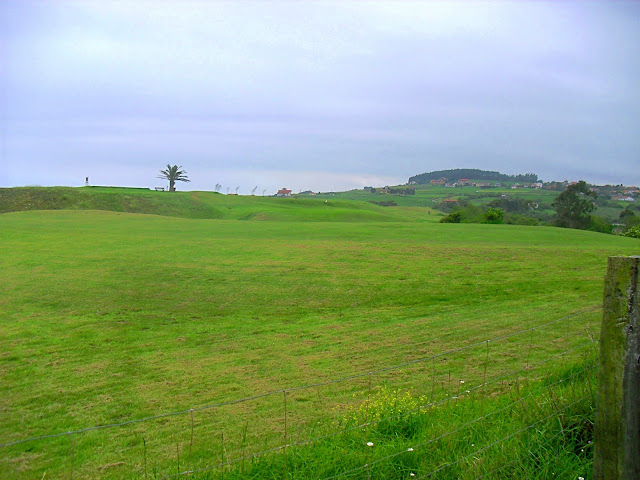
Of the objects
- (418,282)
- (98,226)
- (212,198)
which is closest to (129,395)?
(418,282)

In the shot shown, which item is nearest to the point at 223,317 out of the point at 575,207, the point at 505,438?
the point at 505,438

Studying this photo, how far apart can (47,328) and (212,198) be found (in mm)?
81957

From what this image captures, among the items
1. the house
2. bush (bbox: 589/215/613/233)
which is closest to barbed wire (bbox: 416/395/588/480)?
bush (bbox: 589/215/613/233)

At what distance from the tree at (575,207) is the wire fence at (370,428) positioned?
69158 millimetres

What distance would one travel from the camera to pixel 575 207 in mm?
79000

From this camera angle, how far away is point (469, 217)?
79.5m

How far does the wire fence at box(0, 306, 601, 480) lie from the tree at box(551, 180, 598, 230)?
6916cm

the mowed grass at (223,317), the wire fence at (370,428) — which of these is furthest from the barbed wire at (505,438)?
the mowed grass at (223,317)

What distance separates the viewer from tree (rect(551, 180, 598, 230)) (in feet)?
258

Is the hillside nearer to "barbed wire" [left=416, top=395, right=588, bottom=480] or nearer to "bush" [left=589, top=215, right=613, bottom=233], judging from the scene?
"bush" [left=589, top=215, right=613, bottom=233]

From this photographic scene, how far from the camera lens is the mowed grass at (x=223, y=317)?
35.0ft

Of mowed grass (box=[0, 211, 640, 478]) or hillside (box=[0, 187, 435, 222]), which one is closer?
mowed grass (box=[0, 211, 640, 478])

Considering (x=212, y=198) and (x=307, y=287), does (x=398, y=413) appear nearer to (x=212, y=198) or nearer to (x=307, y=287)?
(x=307, y=287)

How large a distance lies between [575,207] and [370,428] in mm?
80236
